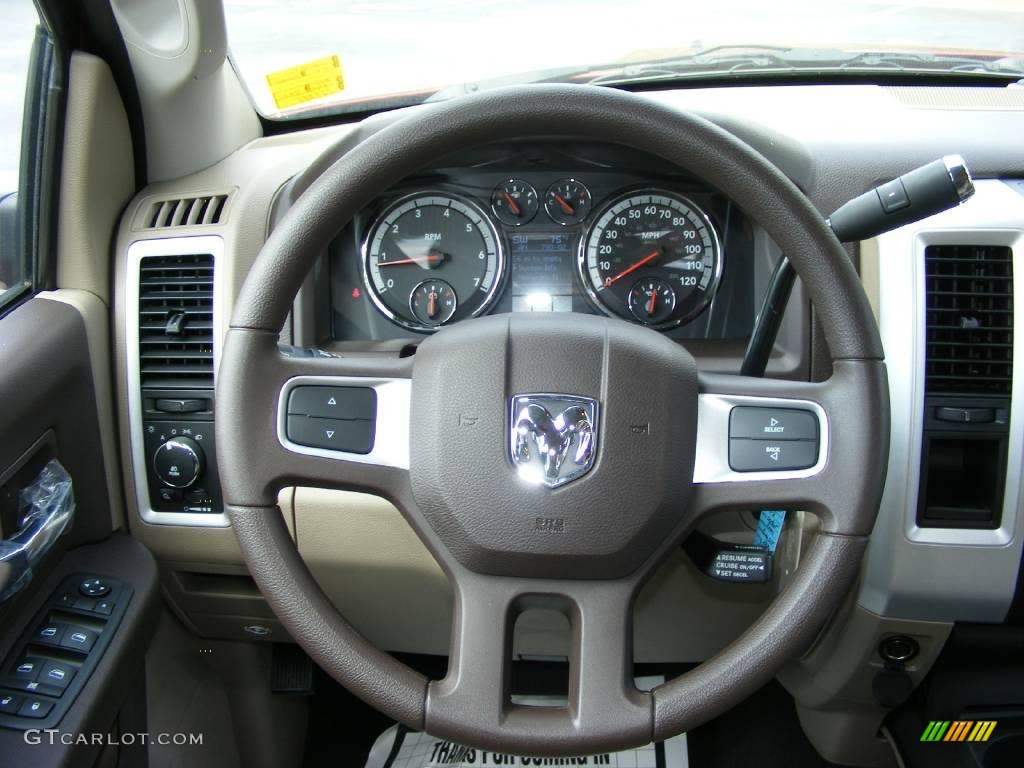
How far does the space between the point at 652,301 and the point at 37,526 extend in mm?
921

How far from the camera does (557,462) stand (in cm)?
94

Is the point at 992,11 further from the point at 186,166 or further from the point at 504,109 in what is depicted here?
the point at 186,166

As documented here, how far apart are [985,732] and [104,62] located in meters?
1.72

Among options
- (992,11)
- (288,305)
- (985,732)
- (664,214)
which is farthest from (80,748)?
(992,11)

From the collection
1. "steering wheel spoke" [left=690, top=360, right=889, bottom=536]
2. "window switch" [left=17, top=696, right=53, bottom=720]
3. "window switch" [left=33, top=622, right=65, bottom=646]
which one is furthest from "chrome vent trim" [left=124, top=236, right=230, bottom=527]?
"steering wheel spoke" [left=690, top=360, right=889, bottom=536]

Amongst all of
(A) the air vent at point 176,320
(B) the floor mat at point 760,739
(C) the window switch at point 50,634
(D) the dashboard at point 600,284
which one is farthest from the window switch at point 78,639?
(B) the floor mat at point 760,739

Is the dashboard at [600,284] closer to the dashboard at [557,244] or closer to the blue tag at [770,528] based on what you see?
the dashboard at [557,244]

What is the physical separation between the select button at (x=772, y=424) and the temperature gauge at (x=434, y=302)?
21.8 inches

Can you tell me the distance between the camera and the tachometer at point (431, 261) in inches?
54.9

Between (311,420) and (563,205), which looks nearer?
(311,420)

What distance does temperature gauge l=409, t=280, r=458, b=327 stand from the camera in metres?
1.39

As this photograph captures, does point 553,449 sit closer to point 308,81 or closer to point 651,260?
point 651,260

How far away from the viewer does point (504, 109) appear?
92 centimetres

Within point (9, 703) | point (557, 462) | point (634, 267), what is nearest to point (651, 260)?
point (634, 267)
